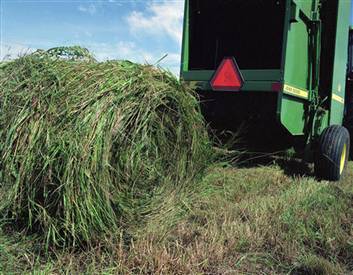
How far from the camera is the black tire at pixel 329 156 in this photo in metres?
5.12

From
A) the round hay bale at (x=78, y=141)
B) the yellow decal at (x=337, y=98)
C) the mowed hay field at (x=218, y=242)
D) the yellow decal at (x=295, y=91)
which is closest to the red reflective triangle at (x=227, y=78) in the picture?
the yellow decal at (x=295, y=91)

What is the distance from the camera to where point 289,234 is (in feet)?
10.0

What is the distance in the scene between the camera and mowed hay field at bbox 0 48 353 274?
2.60 meters

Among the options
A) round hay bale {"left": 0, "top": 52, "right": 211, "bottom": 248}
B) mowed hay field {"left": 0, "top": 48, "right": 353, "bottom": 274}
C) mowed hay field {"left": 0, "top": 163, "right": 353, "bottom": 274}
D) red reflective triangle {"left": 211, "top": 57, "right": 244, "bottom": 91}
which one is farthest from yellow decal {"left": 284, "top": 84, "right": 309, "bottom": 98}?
round hay bale {"left": 0, "top": 52, "right": 211, "bottom": 248}

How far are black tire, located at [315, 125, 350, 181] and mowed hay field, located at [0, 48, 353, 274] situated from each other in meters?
1.63

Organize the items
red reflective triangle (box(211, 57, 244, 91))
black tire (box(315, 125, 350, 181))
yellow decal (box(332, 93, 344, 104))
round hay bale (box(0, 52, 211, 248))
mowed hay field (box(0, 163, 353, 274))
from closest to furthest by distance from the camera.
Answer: mowed hay field (box(0, 163, 353, 274)) → round hay bale (box(0, 52, 211, 248)) → red reflective triangle (box(211, 57, 244, 91)) → black tire (box(315, 125, 350, 181)) → yellow decal (box(332, 93, 344, 104))

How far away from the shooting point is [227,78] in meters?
5.10

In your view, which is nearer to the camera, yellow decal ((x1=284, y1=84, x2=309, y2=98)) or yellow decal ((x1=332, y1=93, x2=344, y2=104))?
yellow decal ((x1=284, y1=84, x2=309, y2=98))

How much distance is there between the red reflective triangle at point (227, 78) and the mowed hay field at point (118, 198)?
59.4 inches

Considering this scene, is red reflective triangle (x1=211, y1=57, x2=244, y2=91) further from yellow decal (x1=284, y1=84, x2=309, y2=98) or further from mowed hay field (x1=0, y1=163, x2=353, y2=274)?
mowed hay field (x1=0, y1=163, x2=353, y2=274)

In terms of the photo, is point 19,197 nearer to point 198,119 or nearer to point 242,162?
point 198,119

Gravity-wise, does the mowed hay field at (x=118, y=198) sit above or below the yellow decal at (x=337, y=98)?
below

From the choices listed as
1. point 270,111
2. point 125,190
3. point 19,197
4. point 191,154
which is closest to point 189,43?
point 270,111

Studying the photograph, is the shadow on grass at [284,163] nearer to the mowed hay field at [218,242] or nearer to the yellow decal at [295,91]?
the yellow decal at [295,91]
